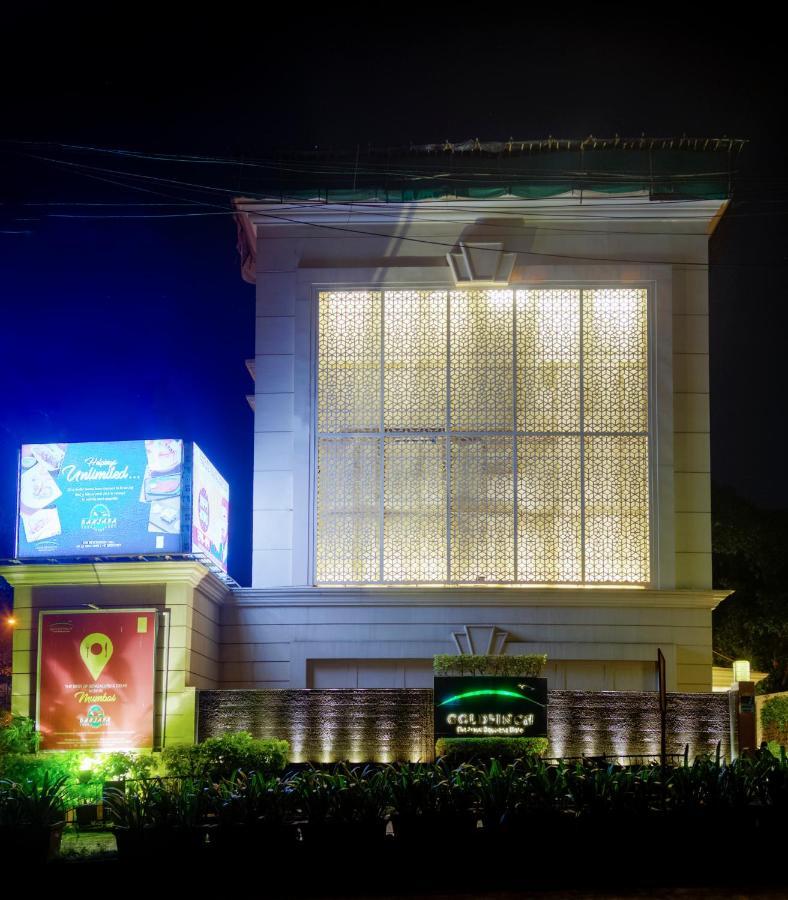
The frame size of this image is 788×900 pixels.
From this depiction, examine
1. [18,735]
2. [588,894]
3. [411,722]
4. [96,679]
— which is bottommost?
[588,894]

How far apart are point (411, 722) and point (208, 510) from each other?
552 centimetres

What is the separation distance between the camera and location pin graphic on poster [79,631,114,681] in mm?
21031

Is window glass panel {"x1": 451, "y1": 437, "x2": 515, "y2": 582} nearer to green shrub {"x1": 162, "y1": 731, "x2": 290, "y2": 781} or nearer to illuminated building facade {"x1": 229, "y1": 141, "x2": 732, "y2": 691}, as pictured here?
illuminated building facade {"x1": 229, "y1": 141, "x2": 732, "y2": 691}

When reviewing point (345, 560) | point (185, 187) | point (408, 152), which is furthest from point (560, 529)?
point (185, 187)

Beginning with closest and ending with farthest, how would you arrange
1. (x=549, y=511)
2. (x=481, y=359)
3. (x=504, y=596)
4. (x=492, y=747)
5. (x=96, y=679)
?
1. (x=492, y=747)
2. (x=96, y=679)
3. (x=504, y=596)
4. (x=549, y=511)
5. (x=481, y=359)

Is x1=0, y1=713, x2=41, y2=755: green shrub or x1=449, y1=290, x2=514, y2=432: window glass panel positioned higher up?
x1=449, y1=290, x2=514, y2=432: window glass panel

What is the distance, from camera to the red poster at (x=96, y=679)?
67.9 ft

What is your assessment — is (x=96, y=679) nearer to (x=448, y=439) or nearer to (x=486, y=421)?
(x=448, y=439)

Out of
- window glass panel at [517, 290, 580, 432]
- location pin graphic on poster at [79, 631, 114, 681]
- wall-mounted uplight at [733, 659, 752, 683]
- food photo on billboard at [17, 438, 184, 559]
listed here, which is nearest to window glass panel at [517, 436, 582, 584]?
window glass panel at [517, 290, 580, 432]

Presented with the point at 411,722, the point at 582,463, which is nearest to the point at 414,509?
the point at 582,463

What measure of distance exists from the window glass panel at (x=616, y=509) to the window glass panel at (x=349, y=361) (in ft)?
15.4

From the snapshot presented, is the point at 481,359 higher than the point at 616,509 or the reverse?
higher

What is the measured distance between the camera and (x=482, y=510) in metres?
25.3

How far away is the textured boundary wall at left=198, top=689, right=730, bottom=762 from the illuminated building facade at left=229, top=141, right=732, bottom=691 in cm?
264
